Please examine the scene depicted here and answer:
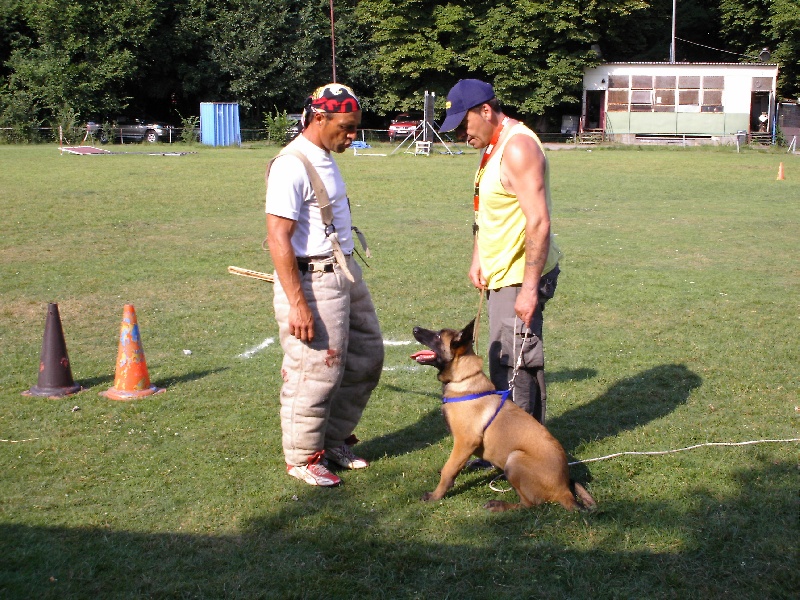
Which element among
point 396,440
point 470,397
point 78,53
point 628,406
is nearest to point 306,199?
point 470,397

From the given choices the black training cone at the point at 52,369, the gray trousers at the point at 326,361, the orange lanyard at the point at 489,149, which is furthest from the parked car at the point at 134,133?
the orange lanyard at the point at 489,149

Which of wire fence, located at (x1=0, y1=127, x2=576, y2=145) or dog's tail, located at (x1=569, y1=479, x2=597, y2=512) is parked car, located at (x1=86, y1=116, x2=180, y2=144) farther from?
dog's tail, located at (x1=569, y1=479, x2=597, y2=512)

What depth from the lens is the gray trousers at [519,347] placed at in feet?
15.6

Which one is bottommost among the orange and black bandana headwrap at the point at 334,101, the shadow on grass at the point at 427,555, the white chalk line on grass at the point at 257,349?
the shadow on grass at the point at 427,555

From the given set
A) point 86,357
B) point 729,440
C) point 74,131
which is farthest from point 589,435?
point 74,131

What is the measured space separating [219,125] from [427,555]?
40.3m

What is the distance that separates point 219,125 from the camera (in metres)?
42.0

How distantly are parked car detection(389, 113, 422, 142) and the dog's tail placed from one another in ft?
129

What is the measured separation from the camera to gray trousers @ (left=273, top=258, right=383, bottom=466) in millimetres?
4656

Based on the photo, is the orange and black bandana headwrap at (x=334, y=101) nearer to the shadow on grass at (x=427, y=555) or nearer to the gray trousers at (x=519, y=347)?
the gray trousers at (x=519, y=347)

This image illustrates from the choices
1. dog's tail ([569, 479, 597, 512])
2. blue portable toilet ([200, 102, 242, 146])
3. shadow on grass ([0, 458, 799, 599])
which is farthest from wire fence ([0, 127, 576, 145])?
shadow on grass ([0, 458, 799, 599])

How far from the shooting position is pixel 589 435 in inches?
221

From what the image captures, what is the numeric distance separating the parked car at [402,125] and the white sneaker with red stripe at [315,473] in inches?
1534

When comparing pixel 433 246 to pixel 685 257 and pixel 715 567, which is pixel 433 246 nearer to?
pixel 685 257
